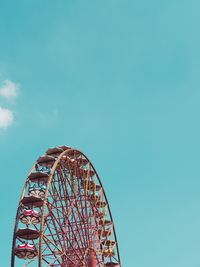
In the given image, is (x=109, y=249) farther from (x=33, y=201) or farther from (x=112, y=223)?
(x=33, y=201)

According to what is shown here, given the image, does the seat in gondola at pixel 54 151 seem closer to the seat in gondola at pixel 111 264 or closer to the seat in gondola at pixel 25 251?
the seat in gondola at pixel 25 251

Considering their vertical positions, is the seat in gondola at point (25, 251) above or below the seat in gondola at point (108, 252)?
below

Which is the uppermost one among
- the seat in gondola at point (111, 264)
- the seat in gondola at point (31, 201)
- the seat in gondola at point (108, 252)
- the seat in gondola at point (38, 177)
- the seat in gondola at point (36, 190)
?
the seat in gondola at point (38, 177)

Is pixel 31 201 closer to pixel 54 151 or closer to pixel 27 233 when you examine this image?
pixel 27 233

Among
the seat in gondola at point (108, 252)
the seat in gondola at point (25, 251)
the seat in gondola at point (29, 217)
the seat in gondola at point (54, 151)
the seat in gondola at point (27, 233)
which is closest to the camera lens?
the seat in gondola at point (25, 251)

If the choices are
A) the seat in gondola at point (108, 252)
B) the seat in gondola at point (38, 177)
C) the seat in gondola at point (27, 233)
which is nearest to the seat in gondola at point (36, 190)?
the seat in gondola at point (38, 177)

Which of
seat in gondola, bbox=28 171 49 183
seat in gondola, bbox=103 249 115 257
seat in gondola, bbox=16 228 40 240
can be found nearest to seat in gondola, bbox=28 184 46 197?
seat in gondola, bbox=28 171 49 183

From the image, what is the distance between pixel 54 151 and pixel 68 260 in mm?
7062

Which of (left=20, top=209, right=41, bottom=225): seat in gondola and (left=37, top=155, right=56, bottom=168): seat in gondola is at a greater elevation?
(left=37, top=155, right=56, bottom=168): seat in gondola

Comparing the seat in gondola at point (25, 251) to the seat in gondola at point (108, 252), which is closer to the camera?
the seat in gondola at point (25, 251)

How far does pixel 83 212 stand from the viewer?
87.5ft

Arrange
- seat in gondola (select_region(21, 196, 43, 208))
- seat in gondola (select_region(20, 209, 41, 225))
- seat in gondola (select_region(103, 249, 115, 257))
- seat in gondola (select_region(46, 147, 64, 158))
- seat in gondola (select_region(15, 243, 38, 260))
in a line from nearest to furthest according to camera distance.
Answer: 1. seat in gondola (select_region(15, 243, 38, 260))
2. seat in gondola (select_region(20, 209, 41, 225))
3. seat in gondola (select_region(21, 196, 43, 208))
4. seat in gondola (select_region(46, 147, 64, 158))
5. seat in gondola (select_region(103, 249, 115, 257))

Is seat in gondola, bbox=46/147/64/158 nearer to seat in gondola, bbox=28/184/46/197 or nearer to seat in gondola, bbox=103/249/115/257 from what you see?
seat in gondola, bbox=28/184/46/197

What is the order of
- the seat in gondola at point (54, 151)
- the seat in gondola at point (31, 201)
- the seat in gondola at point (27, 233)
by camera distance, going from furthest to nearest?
the seat in gondola at point (54, 151) → the seat in gondola at point (31, 201) → the seat in gondola at point (27, 233)
